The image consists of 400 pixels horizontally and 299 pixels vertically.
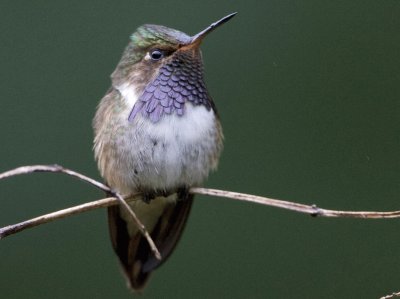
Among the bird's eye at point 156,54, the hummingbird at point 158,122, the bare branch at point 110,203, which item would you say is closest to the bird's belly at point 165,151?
the hummingbird at point 158,122

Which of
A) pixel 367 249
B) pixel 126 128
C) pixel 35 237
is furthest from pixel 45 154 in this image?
pixel 367 249

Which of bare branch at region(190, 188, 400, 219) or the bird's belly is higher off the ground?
bare branch at region(190, 188, 400, 219)

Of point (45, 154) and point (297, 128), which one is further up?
point (297, 128)

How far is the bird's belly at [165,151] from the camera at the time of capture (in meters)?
2.46

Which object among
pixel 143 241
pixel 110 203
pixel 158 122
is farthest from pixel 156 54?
pixel 110 203

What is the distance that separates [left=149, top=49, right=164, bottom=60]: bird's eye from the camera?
2625mm

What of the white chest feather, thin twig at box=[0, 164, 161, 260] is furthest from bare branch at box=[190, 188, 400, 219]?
the white chest feather

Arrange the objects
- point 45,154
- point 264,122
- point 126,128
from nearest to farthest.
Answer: point 126,128 < point 45,154 < point 264,122

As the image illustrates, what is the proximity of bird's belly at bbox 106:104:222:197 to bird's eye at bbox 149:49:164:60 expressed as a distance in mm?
228

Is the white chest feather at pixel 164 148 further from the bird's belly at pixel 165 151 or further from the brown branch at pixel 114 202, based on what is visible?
the brown branch at pixel 114 202

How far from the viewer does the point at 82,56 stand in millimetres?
3566

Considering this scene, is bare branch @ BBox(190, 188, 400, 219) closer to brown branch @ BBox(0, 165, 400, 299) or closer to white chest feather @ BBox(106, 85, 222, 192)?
brown branch @ BBox(0, 165, 400, 299)

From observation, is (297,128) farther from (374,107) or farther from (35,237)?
(35,237)

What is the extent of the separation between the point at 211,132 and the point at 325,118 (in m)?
1.41
